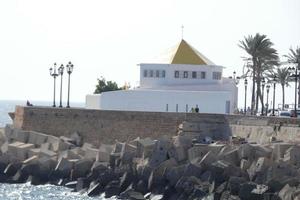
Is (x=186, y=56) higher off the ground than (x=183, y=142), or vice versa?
(x=186, y=56)

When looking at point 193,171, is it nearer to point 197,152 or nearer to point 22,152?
point 197,152

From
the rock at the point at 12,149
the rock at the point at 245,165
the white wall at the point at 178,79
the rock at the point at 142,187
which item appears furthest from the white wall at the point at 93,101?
the rock at the point at 245,165

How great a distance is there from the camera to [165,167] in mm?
43688

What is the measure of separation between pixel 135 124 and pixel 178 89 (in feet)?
38.2

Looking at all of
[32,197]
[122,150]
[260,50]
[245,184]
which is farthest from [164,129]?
[260,50]

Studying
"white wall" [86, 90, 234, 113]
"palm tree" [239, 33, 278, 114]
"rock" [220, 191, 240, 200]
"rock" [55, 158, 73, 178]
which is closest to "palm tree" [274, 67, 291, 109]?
"palm tree" [239, 33, 278, 114]

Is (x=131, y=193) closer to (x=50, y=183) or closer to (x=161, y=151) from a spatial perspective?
(x=161, y=151)

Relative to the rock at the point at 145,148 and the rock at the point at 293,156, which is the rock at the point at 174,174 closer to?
the rock at the point at 145,148

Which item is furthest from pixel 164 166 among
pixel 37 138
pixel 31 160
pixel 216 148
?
pixel 37 138

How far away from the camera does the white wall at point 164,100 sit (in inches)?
2324

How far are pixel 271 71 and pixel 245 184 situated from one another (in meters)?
29.7

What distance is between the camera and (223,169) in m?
41.8

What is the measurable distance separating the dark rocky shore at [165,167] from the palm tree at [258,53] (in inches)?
663

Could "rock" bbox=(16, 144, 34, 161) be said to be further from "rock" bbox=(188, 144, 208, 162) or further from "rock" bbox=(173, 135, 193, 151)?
"rock" bbox=(188, 144, 208, 162)
